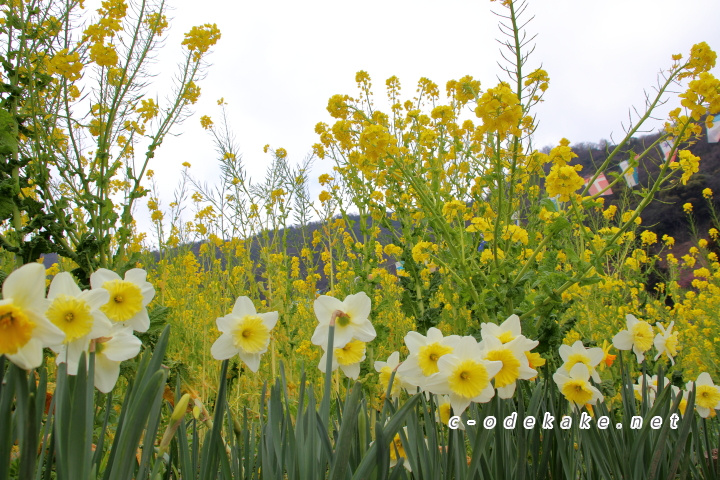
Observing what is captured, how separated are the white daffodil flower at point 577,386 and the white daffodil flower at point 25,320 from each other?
3.55 ft

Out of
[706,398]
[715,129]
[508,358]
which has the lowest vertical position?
[706,398]

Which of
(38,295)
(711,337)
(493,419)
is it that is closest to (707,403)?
(493,419)

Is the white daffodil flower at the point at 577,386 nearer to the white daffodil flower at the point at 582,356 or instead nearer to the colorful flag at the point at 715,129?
the white daffodil flower at the point at 582,356

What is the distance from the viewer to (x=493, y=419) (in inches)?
40.3

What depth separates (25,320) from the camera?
22.6 inches

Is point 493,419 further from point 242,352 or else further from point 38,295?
point 38,295

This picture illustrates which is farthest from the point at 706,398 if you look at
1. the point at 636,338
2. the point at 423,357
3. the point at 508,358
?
the point at 423,357

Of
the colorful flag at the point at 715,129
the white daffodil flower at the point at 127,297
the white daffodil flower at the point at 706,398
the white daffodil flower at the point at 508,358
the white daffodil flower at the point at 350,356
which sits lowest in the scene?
the white daffodil flower at the point at 706,398

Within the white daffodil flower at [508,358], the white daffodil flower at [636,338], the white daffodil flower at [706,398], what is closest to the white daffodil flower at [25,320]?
the white daffodil flower at [508,358]

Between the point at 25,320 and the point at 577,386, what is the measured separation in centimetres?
116

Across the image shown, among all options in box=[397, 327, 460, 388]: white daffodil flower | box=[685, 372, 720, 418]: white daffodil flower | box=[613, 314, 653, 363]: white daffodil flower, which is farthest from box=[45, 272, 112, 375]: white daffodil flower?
box=[685, 372, 720, 418]: white daffodil flower

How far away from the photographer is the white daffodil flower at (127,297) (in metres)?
0.83

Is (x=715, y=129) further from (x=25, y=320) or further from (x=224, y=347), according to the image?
(x=25, y=320)

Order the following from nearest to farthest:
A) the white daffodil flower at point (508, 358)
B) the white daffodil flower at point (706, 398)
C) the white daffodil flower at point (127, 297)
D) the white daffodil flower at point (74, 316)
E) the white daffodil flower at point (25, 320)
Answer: the white daffodil flower at point (25, 320), the white daffodil flower at point (74, 316), the white daffodil flower at point (127, 297), the white daffodil flower at point (508, 358), the white daffodil flower at point (706, 398)
